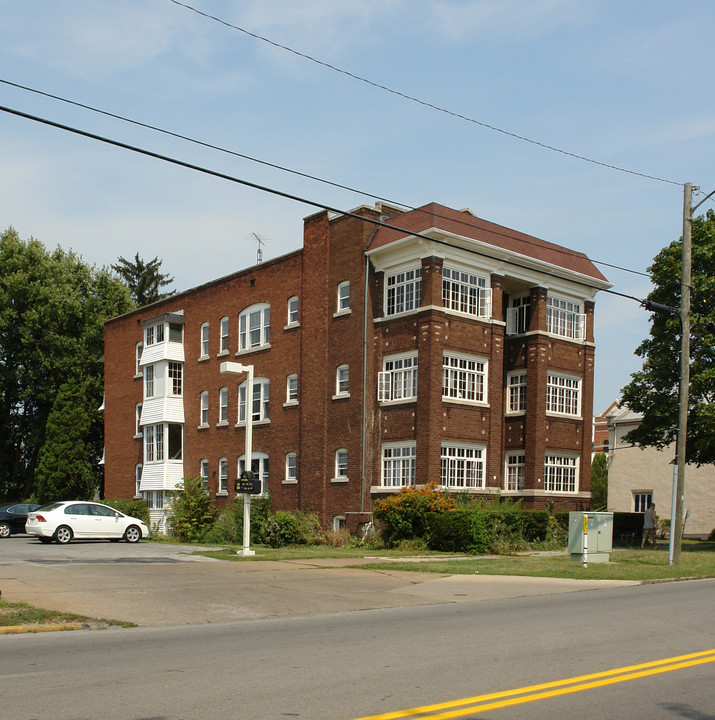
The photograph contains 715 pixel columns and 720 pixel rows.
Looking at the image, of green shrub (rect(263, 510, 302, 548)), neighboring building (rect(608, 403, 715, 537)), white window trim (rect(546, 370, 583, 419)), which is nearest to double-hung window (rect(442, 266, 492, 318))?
white window trim (rect(546, 370, 583, 419))

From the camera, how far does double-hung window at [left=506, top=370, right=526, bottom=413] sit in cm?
3600

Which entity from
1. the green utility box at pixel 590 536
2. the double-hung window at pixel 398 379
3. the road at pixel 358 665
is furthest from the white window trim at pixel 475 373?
the road at pixel 358 665

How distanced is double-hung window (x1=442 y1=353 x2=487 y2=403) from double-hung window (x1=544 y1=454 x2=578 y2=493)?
14.1 feet

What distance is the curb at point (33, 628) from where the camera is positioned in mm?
11750

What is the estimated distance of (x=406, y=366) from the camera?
33.3m

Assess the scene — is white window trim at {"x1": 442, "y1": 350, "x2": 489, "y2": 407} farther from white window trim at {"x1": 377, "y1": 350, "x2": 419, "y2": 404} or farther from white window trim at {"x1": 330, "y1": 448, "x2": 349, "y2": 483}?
white window trim at {"x1": 330, "y1": 448, "x2": 349, "y2": 483}

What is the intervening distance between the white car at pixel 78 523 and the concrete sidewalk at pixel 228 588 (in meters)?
7.94

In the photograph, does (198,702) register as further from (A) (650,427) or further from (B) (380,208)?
(B) (380,208)

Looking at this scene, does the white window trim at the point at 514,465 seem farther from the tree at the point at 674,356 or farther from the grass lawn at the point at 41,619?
the grass lawn at the point at 41,619

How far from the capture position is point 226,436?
138 feet

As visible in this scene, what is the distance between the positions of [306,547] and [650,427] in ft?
41.7

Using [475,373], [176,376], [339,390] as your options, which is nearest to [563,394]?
[475,373]

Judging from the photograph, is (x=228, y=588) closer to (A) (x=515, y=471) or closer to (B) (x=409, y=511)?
Result: (B) (x=409, y=511)

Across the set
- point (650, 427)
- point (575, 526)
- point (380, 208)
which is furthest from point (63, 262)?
point (575, 526)
